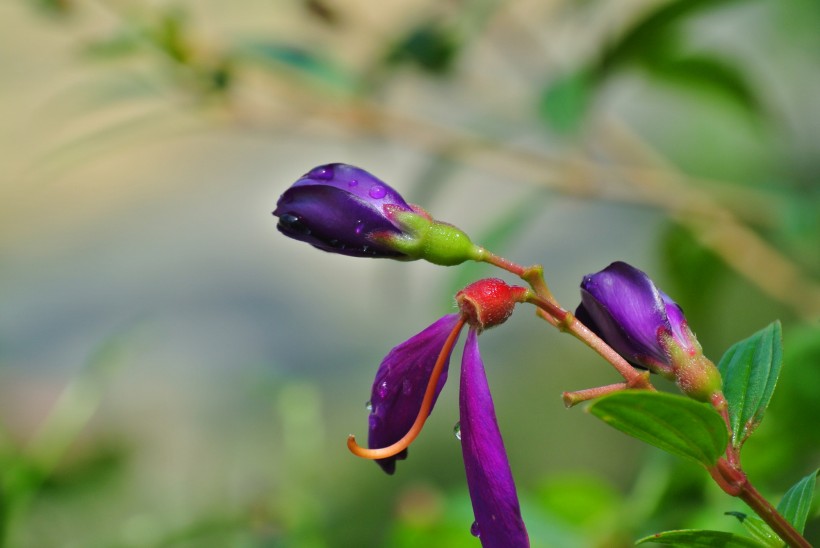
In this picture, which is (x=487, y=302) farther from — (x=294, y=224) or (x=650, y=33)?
(x=650, y=33)

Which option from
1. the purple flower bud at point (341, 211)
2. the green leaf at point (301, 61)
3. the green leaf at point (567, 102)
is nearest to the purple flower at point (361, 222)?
the purple flower bud at point (341, 211)

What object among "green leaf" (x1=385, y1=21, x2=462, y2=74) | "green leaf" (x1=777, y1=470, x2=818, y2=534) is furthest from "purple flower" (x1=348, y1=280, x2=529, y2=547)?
"green leaf" (x1=385, y1=21, x2=462, y2=74)

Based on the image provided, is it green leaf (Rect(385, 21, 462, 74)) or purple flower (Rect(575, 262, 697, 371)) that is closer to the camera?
purple flower (Rect(575, 262, 697, 371))

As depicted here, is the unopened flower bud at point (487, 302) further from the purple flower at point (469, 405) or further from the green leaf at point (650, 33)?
the green leaf at point (650, 33)

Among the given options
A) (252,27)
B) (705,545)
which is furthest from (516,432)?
(252,27)

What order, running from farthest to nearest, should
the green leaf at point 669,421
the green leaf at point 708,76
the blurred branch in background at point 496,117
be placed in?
the green leaf at point 708,76 → the blurred branch in background at point 496,117 → the green leaf at point 669,421

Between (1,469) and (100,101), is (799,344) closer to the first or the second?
(1,469)

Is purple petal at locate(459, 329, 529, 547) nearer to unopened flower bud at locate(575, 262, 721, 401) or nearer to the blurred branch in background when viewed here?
unopened flower bud at locate(575, 262, 721, 401)
